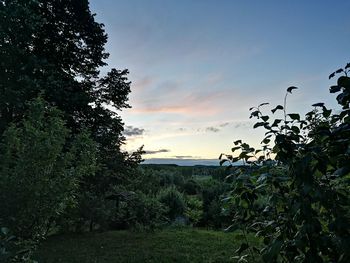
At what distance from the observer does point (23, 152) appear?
4941 mm

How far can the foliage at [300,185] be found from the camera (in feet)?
5.05

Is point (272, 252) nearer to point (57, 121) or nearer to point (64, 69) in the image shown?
point (57, 121)

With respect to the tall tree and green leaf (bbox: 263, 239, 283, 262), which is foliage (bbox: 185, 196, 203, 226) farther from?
green leaf (bbox: 263, 239, 283, 262)

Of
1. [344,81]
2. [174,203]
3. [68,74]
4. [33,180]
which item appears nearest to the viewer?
[344,81]

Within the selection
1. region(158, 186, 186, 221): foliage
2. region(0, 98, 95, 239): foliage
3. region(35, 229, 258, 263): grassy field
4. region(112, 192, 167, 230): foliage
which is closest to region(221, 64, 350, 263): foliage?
region(0, 98, 95, 239): foliage

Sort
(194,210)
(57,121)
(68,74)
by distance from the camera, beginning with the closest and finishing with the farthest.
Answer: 1. (57,121)
2. (68,74)
3. (194,210)

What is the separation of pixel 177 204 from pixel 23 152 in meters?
9.72

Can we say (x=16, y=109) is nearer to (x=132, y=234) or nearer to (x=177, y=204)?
(x=132, y=234)

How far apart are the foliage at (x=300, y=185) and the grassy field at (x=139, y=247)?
5.73m

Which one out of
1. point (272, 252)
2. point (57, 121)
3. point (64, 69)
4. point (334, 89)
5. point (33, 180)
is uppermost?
point (64, 69)

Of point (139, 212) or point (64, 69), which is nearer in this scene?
point (64, 69)

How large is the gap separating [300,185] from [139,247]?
301 inches

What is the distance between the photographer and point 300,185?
5.37ft

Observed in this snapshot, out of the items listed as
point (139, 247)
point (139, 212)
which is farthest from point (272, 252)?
point (139, 212)
